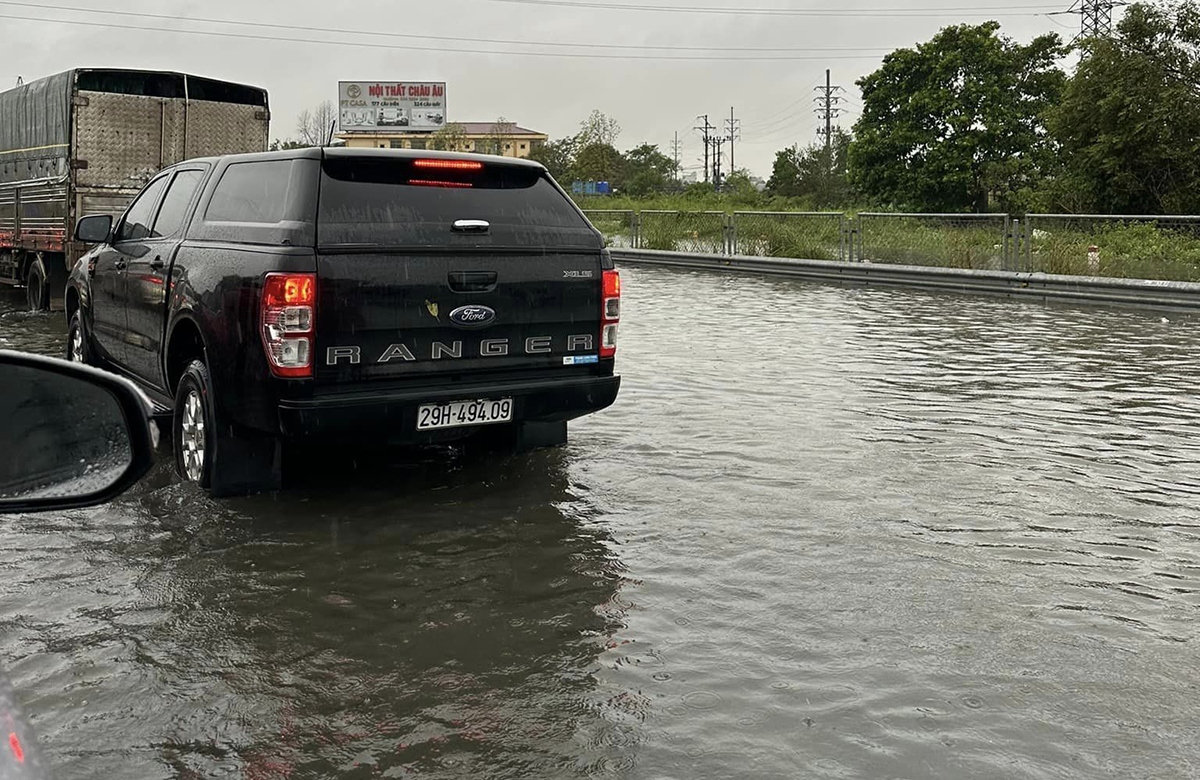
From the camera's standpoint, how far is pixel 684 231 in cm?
3183

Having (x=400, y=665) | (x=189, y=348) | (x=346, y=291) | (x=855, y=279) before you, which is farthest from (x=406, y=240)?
(x=855, y=279)

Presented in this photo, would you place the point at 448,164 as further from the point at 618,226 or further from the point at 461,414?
the point at 618,226

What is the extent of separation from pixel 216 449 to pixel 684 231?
25.8 metres

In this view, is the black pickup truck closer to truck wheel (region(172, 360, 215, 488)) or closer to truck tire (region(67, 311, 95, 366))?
truck wheel (region(172, 360, 215, 488))

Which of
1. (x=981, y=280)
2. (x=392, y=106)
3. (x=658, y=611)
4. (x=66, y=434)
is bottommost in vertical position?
(x=658, y=611)

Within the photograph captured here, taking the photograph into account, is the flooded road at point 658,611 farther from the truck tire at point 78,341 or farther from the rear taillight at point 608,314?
the truck tire at point 78,341

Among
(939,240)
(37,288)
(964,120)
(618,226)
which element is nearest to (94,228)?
→ (37,288)

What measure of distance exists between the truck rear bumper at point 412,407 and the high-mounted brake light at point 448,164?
115cm

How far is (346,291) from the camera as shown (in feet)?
20.7

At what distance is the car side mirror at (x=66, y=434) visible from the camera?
208 cm

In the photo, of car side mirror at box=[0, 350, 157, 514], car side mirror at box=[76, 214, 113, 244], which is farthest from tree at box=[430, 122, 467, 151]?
car side mirror at box=[0, 350, 157, 514]

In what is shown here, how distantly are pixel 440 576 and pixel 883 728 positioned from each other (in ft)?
7.49

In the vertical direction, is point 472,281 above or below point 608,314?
above

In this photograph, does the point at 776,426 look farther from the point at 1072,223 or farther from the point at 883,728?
the point at 1072,223
